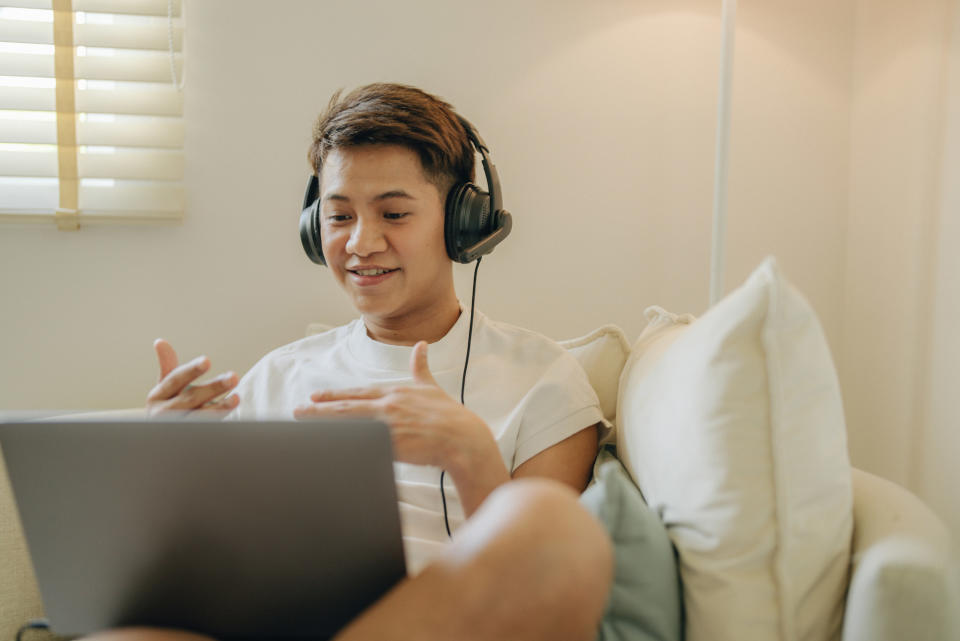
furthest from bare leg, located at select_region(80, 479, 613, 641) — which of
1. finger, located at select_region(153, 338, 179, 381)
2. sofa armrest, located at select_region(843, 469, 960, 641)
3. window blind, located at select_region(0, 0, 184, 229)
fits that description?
window blind, located at select_region(0, 0, 184, 229)

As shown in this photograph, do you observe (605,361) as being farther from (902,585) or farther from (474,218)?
(902,585)

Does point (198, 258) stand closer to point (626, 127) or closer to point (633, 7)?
point (626, 127)

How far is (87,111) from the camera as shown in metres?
1.51

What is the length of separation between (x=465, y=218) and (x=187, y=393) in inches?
18.5

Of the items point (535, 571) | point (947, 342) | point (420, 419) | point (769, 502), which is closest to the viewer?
point (535, 571)

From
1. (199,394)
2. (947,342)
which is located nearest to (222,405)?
(199,394)

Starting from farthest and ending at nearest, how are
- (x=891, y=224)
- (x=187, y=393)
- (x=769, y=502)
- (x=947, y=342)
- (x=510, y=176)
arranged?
(x=510, y=176), (x=891, y=224), (x=947, y=342), (x=187, y=393), (x=769, y=502)

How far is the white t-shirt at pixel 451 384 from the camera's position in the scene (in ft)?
3.39

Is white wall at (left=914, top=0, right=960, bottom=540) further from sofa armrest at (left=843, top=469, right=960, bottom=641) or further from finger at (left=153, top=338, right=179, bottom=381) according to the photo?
finger at (left=153, top=338, right=179, bottom=381)

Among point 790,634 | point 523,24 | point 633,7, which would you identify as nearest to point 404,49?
point 523,24

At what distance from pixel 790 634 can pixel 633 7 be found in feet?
4.25

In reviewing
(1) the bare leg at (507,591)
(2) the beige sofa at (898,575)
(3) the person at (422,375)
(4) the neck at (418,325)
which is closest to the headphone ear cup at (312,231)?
(3) the person at (422,375)

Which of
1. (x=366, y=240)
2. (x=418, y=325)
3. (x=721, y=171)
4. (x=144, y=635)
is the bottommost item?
(x=144, y=635)

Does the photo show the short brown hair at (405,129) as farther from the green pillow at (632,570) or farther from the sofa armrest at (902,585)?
the sofa armrest at (902,585)
